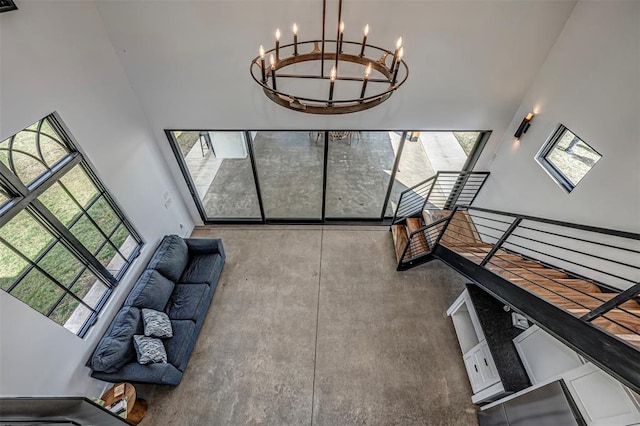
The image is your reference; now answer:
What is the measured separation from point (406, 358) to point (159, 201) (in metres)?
4.74

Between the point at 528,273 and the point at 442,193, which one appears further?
the point at 442,193

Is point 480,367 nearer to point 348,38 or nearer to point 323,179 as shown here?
point 323,179

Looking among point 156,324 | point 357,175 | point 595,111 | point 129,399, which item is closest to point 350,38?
point 357,175

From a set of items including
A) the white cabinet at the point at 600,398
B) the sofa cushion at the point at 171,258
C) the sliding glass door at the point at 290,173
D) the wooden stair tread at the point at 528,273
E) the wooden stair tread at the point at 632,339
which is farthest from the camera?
the sliding glass door at the point at 290,173

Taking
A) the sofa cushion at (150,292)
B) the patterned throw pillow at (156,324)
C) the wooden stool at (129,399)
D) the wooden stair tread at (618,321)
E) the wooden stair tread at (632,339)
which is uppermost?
the sofa cushion at (150,292)

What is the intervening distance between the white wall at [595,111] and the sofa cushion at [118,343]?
567cm

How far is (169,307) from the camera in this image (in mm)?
4434

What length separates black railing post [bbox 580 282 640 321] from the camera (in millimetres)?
1698

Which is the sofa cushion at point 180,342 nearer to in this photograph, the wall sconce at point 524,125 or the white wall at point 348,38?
the white wall at point 348,38

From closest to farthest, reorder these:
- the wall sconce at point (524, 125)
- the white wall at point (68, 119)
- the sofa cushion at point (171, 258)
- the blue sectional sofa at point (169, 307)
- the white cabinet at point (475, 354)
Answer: the white wall at point (68, 119), the white cabinet at point (475, 354), the blue sectional sofa at point (169, 307), the wall sconce at point (524, 125), the sofa cushion at point (171, 258)

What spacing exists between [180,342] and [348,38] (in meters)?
4.63

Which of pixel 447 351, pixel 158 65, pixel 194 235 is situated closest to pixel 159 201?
pixel 194 235

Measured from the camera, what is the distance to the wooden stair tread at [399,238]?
5.39 m

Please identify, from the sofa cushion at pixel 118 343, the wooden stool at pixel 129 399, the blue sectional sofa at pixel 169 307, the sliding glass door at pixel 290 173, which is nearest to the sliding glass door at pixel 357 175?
the sliding glass door at pixel 290 173
